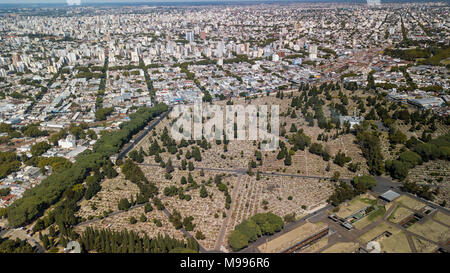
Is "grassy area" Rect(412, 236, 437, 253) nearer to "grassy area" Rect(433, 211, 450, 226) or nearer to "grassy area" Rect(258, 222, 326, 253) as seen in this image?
"grassy area" Rect(433, 211, 450, 226)

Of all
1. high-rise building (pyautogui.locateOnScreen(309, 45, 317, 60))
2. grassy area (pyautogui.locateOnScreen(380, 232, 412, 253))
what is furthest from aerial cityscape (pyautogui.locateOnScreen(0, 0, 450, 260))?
high-rise building (pyautogui.locateOnScreen(309, 45, 317, 60))

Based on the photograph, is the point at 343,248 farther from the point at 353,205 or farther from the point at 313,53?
the point at 313,53

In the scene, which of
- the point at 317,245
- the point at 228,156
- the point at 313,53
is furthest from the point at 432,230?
the point at 313,53

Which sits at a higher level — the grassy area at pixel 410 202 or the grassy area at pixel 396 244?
the grassy area at pixel 410 202

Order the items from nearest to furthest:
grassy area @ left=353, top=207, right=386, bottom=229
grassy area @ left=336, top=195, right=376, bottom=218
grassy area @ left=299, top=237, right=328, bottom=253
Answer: grassy area @ left=299, top=237, right=328, bottom=253, grassy area @ left=353, top=207, right=386, bottom=229, grassy area @ left=336, top=195, right=376, bottom=218

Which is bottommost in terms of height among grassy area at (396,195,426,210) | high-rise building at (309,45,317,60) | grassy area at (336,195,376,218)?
grassy area at (336,195,376,218)

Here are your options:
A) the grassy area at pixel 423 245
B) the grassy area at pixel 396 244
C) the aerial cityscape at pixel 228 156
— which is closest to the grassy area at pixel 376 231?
the aerial cityscape at pixel 228 156

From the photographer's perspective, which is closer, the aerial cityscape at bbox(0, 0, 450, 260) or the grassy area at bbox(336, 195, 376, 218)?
the aerial cityscape at bbox(0, 0, 450, 260)

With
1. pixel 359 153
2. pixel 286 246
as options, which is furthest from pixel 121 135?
pixel 359 153

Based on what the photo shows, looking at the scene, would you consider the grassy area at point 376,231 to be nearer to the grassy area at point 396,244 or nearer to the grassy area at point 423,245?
the grassy area at point 396,244
